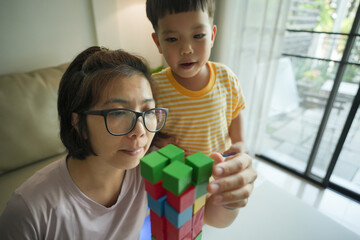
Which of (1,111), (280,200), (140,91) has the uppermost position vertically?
(140,91)

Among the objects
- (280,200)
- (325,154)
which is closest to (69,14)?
(280,200)

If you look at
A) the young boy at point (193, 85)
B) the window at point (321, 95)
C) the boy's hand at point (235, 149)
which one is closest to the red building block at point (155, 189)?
the young boy at point (193, 85)

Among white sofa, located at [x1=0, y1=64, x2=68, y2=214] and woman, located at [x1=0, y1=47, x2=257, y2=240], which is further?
white sofa, located at [x1=0, y1=64, x2=68, y2=214]

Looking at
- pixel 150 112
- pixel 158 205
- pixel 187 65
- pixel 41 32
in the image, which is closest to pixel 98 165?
pixel 150 112

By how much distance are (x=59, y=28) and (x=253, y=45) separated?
1.81m

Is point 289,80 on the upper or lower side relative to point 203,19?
lower

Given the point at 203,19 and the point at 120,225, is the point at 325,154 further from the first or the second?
the point at 120,225

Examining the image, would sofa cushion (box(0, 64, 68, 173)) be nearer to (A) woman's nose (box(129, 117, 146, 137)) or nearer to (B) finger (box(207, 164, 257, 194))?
(A) woman's nose (box(129, 117, 146, 137))

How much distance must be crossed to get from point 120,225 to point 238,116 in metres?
0.77

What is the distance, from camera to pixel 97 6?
6.54 ft

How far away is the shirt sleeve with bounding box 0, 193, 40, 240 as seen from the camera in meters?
0.61

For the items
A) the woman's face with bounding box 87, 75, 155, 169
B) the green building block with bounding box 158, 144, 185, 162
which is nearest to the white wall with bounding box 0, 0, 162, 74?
the woman's face with bounding box 87, 75, 155, 169

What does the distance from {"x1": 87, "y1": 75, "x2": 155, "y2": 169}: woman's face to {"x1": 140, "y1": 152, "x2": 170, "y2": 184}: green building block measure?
21 cm

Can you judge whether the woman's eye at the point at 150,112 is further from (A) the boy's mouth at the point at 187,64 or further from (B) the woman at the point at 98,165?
(A) the boy's mouth at the point at 187,64
